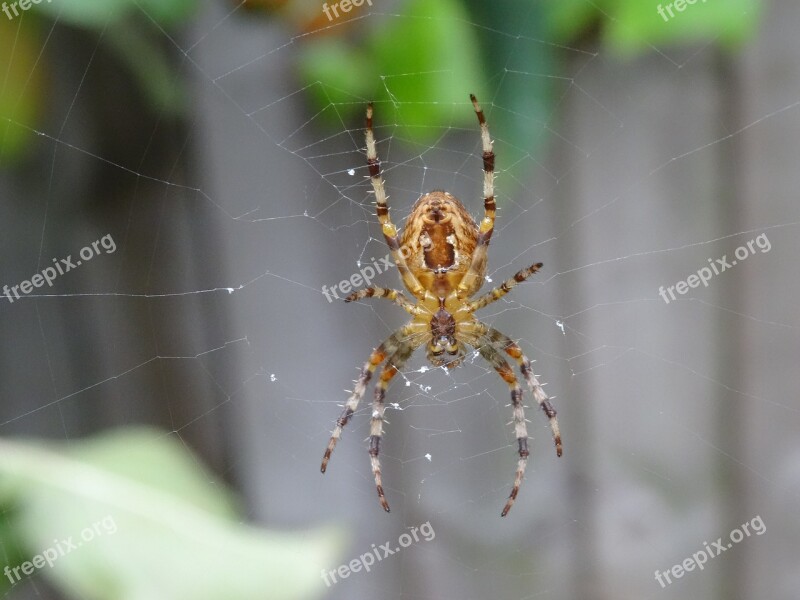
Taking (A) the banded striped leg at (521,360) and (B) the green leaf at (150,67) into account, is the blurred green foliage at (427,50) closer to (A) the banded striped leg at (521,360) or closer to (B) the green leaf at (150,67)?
(B) the green leaf at (150,67)

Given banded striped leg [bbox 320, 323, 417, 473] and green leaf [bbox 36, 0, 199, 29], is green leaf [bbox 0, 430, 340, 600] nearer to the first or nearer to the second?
banded striped leg [bbox 320, 323, 417, 473]

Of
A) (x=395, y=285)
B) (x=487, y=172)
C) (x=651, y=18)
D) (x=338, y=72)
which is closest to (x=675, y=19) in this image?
(x=651, y=18)

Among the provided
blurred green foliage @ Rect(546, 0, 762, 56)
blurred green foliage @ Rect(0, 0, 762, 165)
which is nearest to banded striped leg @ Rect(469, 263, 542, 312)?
blurred green foliage @ Rect(0, 0, 762, 165)

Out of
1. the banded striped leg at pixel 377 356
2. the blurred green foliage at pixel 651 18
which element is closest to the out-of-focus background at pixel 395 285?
the blurred green foliage at pixel 651 18

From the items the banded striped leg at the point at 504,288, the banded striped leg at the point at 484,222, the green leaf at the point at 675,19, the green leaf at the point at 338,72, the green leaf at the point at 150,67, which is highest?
the green leaf at the point at 150,67

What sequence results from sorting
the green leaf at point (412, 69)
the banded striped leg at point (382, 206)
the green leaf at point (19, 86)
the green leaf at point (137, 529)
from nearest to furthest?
the green leaf at point (137, 529) → the green leaf at point (412, 69) → the green leaf at point (19, 86) → the banded striped leg at point (382, 206)

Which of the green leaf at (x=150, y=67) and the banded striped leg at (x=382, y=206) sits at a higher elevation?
the green leaf at (x=150, y=67)

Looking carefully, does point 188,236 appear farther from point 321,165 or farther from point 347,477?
point 347,477

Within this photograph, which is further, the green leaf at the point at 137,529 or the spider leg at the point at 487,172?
the spider leg at the point at 487,172

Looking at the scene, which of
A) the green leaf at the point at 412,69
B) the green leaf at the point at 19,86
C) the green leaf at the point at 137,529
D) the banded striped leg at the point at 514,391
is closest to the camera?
the green leaf at the point at 137,529
